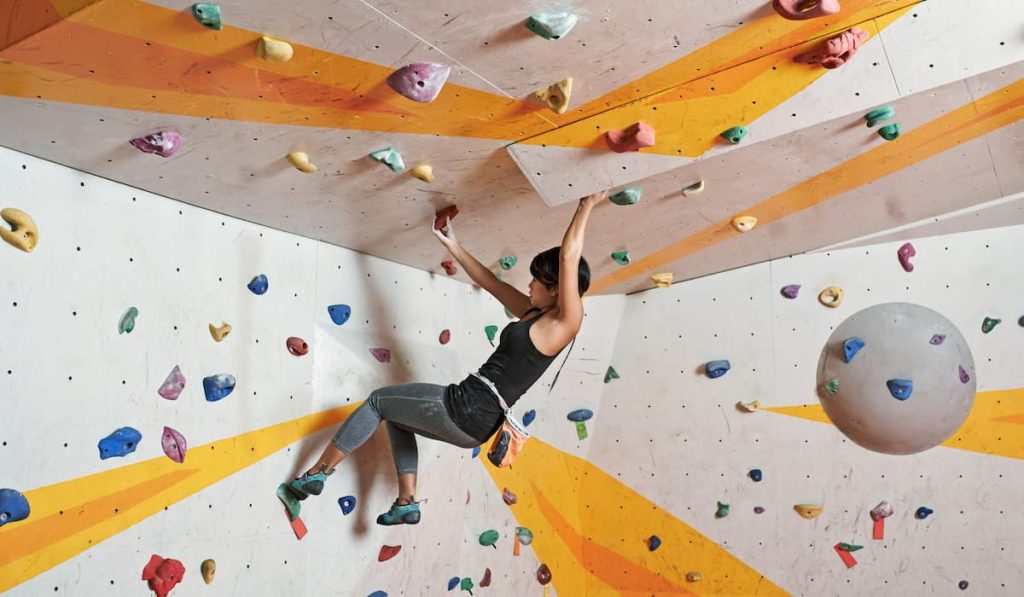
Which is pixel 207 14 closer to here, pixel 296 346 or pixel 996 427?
pixel 296 346

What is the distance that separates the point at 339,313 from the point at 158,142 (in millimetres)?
1065

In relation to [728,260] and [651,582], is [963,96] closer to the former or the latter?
[728,260]

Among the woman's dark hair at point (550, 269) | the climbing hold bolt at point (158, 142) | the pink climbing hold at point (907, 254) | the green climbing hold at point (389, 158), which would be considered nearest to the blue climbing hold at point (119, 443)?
the climbing hold bolt at point (158, 142)

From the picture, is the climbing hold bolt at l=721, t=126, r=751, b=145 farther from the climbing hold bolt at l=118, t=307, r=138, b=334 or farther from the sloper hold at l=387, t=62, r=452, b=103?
the climbing hold bolt at l=118, t=307, r=138, b=334

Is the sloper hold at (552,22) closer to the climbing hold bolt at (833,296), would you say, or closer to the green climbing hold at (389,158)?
the green climbing hold at (389,158)

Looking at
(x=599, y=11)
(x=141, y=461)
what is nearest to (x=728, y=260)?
(x=599, y=11)

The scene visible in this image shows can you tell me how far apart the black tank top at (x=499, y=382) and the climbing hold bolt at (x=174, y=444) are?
79cm

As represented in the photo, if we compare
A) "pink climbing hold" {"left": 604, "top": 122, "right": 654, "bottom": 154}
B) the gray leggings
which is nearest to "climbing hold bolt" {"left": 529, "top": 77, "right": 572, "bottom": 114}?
"pink climbing hold" {"left": 604, "top": 122, "right": 654, "bottom": 154}

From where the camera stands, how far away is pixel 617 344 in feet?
14.9

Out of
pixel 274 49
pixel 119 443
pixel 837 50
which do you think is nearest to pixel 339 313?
pixel 119 443

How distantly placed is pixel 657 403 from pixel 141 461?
2551 mm

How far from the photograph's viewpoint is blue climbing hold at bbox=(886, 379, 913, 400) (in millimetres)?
2768

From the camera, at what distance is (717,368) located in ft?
14.1

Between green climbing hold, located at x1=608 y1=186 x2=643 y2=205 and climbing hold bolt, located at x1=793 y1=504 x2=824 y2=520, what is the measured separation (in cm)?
187
